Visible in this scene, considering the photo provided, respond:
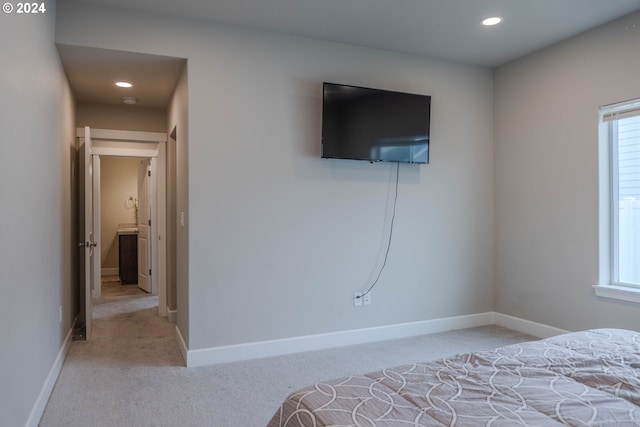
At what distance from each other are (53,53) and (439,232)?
359cm

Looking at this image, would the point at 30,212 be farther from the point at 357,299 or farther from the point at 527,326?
the point at 527,326

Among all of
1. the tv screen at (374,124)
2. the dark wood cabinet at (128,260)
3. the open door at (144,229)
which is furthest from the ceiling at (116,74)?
the dark wood cabinet at (128,260)

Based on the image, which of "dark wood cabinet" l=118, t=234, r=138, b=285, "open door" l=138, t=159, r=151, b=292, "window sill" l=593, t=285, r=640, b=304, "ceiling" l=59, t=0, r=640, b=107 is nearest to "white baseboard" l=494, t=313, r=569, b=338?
"window sill" l=593, t=285, r=640, b=304

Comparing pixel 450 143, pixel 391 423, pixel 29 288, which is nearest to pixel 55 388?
pixel 29 288

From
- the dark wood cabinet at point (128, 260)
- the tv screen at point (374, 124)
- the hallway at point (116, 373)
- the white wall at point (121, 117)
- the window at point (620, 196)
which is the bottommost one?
the hallway at point (116, 373)

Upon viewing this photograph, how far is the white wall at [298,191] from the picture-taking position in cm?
332

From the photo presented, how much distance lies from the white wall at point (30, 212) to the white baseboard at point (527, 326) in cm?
395

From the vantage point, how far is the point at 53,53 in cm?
302

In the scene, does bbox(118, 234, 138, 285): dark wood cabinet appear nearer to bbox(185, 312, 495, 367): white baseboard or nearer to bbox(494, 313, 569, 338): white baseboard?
bbox(185, 312, 495, 367): white baseboard

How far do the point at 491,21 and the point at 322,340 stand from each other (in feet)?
9.70

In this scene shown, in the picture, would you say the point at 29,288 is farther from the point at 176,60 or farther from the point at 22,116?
the point at 176,60

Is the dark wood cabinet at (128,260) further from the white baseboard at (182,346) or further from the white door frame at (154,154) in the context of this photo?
the white baseboard at (182,346)

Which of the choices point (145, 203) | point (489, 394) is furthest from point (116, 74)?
point (489, 394)

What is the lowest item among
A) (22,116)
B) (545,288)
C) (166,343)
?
(166,343)
